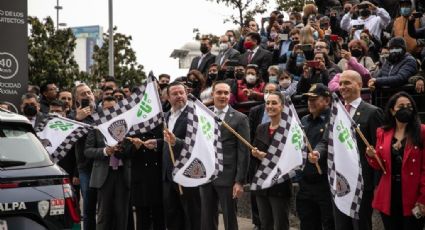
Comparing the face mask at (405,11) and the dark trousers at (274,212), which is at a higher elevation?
the face mask at (405,11)

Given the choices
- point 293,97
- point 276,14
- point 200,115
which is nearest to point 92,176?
point 200,115

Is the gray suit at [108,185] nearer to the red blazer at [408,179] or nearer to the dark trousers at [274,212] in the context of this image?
the dark trousers at [274,212]

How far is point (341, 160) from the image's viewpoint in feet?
31.8

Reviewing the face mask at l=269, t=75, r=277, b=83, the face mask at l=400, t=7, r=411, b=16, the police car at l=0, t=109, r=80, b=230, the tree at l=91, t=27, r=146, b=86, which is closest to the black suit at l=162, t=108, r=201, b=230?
the face mask at l=269, t=75, r=277, b=83

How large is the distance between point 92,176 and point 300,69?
4.26m

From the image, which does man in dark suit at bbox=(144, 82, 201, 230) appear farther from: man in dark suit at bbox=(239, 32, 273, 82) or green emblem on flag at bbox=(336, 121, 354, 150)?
man in dark suit at bbox=(239, 32, 273, 82)

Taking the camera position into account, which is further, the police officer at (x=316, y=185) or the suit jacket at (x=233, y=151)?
the suit jacket at (x=233, y=151)

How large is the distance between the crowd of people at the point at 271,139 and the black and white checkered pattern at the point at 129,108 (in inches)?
7.6

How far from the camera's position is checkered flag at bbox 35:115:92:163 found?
12.1 metres

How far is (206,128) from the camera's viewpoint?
36.7 feet

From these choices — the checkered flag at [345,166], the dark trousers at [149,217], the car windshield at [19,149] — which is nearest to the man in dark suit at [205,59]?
the dark trousers at [149,217]

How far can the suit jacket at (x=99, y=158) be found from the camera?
12.1 m

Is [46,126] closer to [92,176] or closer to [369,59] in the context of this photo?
[92,176]

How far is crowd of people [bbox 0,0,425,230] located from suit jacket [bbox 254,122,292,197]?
0.01 meters
